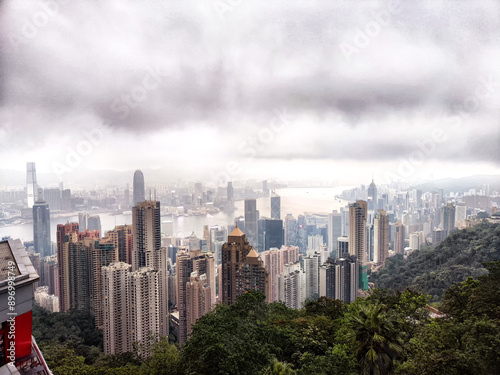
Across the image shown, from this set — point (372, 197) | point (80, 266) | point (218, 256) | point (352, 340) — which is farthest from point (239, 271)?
point (372, 197)

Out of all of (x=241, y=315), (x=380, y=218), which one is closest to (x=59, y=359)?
(x=241, y=315)

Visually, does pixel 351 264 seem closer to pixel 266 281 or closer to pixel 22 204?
pixel 266 281

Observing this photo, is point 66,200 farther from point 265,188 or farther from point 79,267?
point 265,188

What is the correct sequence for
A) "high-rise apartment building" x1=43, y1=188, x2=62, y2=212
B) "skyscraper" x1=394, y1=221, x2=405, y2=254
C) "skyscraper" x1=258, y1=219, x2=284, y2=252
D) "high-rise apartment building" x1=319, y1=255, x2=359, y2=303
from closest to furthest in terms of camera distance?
"high-rise apartment building" x1=43, y1=188, x2=62, y2=212, "high-rise apartment building" x1=319, y1=255, x2=359, y2=303, "skyscraper" x1=258, y1=219, x2=284, y2=252, "skyscraper" x1=394, y1=221, x2=405, y2=254

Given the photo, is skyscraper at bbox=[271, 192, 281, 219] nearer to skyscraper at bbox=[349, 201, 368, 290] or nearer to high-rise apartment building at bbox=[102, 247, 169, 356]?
skyscraper at bbox=[349, 201, 368, 290]

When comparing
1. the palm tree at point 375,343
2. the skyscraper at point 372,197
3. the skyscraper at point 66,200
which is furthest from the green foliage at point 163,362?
the skyscraper at point 372,197

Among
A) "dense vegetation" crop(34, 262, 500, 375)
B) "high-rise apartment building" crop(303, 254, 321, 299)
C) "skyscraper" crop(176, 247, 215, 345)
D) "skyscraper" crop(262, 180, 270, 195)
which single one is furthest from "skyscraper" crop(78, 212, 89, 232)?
"dense vegetation" crop(34, 262, 500, 375)

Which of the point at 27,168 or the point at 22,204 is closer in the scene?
the point at 27,168

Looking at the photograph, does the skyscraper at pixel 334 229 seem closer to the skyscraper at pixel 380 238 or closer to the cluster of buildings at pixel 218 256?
the cluster of buildings at pixel 218 256
